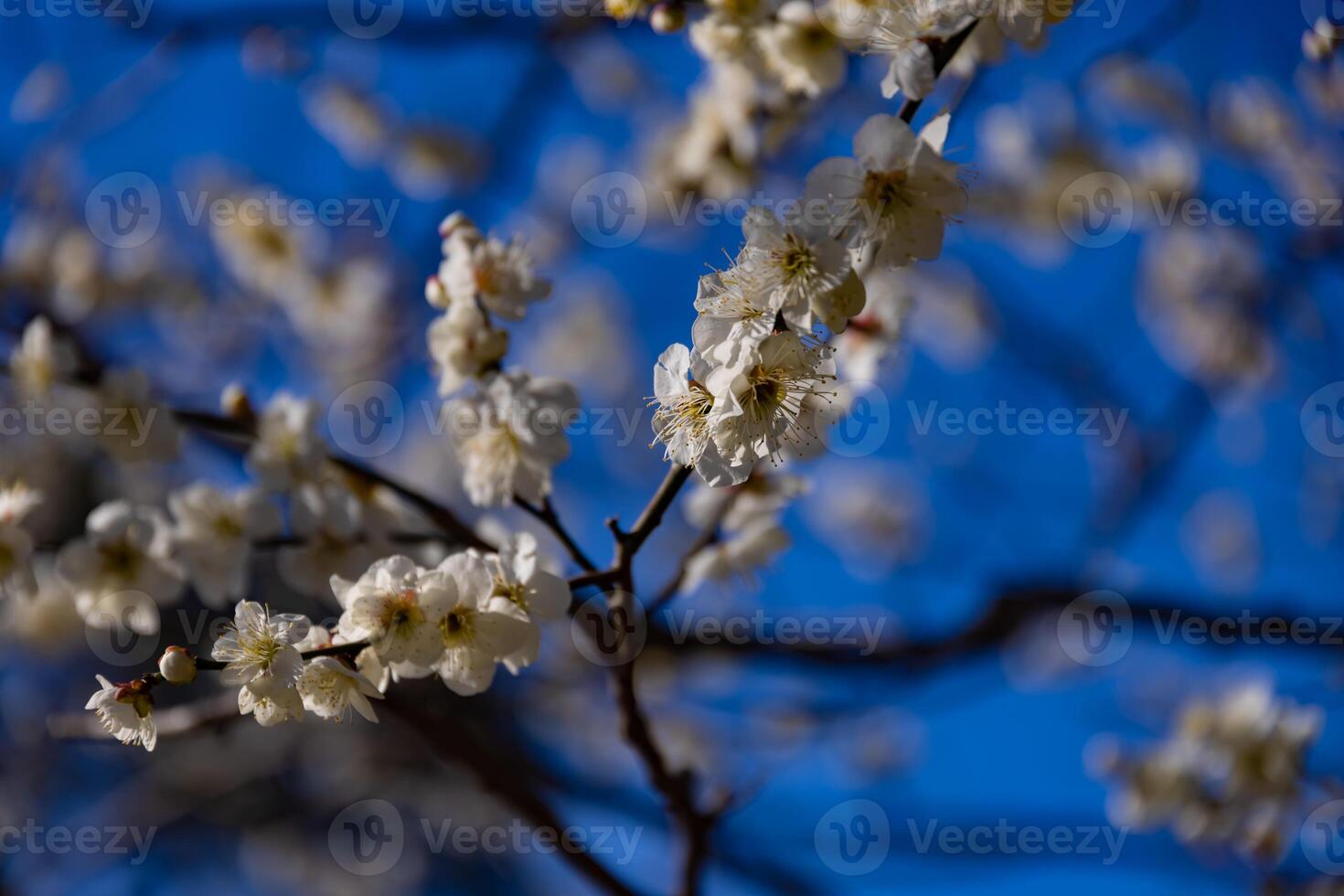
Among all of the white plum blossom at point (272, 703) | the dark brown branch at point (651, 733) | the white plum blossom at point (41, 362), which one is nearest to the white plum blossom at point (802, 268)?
the dark brown branch at point (651, 733)

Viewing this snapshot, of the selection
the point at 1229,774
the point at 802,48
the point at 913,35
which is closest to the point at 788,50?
the point at 802,48

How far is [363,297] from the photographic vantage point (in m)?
3.64

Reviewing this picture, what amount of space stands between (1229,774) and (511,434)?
5.91 feet

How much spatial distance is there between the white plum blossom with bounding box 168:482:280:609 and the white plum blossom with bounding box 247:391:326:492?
0.20 ft

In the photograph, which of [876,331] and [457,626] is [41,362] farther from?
[876,331]

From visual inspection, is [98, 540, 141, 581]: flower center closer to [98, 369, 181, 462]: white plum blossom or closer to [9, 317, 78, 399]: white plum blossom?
[98, 369, 181, 462]: white plum blossom

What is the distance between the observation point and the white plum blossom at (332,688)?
3.57ft

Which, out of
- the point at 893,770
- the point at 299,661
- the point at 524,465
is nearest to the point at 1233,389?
the point at 893,770

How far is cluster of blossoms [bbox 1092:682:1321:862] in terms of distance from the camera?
82.7 inches

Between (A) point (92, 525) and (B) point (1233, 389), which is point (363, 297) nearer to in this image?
(A) point (92, 525)

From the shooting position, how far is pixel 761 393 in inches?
42.5

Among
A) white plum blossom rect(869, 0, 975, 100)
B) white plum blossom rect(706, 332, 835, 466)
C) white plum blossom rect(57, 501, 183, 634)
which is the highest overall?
white plum blossom rect(869, 0, 975, 100)

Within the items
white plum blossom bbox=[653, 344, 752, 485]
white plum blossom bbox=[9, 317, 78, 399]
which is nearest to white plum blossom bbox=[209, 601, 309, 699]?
white plum blossom bbox=[653, 344, 752, 485]

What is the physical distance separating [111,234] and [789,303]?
3774 mm
